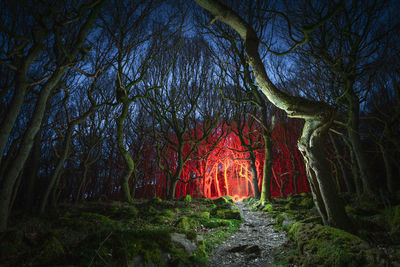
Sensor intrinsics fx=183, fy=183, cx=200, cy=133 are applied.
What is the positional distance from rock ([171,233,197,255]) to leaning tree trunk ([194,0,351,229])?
2.39m

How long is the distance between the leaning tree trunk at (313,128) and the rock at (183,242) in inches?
94.1

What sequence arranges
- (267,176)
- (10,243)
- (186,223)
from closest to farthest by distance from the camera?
(10,243) < (186,223) < (267,176)

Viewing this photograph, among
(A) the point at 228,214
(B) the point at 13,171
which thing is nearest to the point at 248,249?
(A) the point at 228,214

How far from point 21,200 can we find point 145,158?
295 inches

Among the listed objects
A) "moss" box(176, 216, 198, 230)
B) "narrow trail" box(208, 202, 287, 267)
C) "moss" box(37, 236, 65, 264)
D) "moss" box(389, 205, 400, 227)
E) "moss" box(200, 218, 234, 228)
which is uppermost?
"moss" box(37, 236, 65, 264)

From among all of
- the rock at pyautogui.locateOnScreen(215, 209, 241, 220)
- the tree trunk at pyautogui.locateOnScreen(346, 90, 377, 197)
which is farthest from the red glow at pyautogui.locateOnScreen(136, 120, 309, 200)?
the rock at pyautogui.locateOnScreen(215, 209, 241, 220)

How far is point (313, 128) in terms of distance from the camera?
10.9 feet

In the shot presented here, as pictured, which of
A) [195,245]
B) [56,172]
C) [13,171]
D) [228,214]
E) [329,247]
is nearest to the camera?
[329,247]

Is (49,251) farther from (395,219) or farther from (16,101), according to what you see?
(395,219)

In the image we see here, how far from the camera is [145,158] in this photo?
49.5 feet

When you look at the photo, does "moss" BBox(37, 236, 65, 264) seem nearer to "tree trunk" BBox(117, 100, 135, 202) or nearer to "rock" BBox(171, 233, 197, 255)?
"rock" BBox(171, 233, 197, 255)

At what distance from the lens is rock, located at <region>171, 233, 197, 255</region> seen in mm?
2811

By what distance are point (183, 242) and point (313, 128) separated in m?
2.97

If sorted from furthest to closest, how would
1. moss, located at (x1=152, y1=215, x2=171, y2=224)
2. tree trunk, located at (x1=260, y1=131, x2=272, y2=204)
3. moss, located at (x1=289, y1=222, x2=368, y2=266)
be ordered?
tree trunk, located at (x1=260, y1=131, x2=272, y2=204), moss, located at (x1=152, y1=215, x2=171, y2=224), moss, located at (x1=289, y1=222, x2=368, y2=266)
